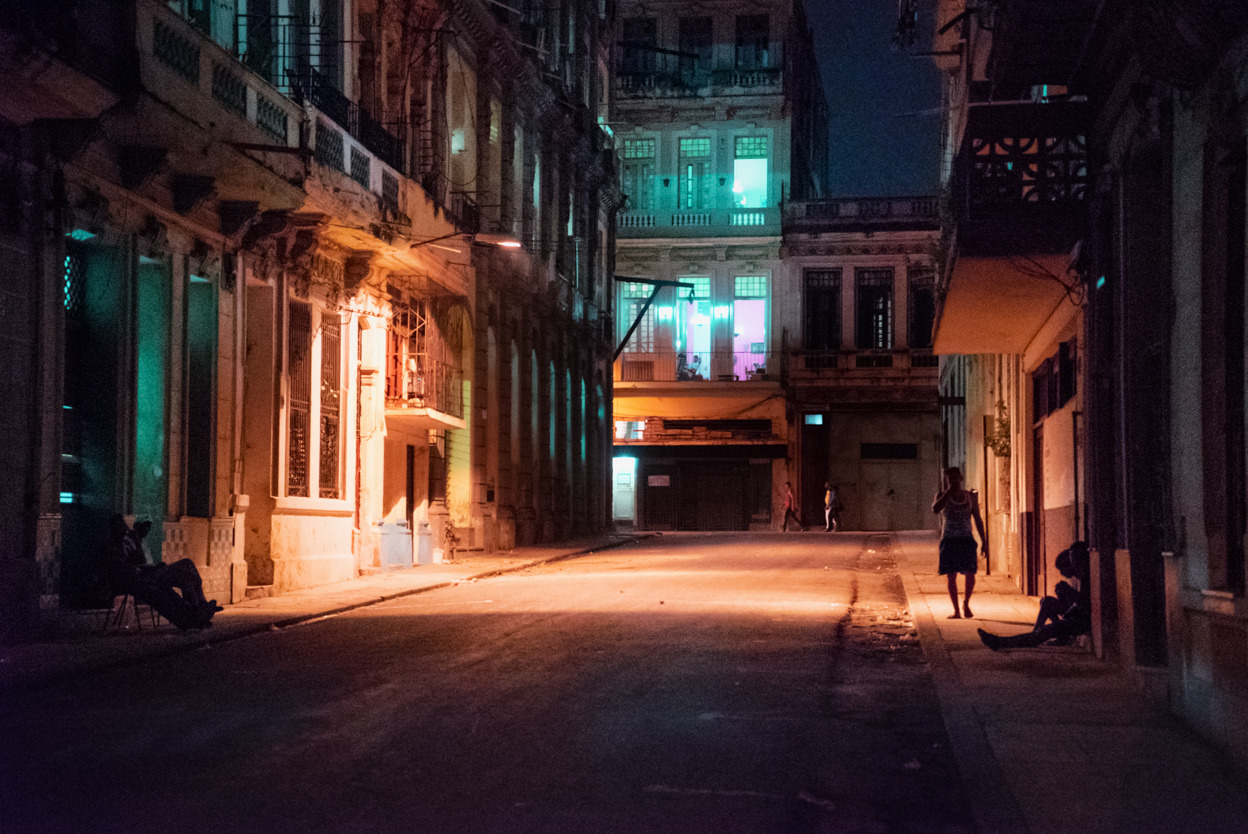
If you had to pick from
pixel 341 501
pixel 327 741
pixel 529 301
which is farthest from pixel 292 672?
pixel 529 301

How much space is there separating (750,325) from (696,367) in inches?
105

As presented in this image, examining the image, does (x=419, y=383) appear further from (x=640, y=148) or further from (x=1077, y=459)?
(x=640, y=148)

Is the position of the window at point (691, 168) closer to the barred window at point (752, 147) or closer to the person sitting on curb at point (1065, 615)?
the barred window at point (752, 147)

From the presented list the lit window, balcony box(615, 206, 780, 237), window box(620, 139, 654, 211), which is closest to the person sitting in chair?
the lit window

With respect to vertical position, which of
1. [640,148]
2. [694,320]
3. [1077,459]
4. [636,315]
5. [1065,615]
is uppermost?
[640,148]

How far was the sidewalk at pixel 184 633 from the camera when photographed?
40.7 feet

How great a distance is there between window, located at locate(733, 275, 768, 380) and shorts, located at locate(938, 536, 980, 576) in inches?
1468

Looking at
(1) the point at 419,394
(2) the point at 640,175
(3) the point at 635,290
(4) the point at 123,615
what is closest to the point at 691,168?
(2) the point at 640,175

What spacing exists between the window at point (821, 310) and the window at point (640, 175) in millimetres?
6746

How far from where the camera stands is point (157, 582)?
15.1 metres

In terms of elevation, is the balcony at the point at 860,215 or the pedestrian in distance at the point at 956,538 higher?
the balcony at the point at 860,215

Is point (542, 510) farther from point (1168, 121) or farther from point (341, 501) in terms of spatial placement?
point (1168, 121)

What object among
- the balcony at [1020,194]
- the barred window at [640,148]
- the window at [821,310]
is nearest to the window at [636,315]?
the barred window at [640,148]

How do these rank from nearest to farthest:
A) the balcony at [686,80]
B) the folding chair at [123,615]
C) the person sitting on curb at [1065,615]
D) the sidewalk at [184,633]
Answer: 1. the sidewalk at [184,633]
2. the person sitting on curb at [1065,615]
3. the folding chair at [123,615]
4. the balcony at [686,80]
